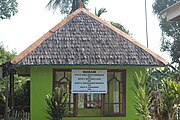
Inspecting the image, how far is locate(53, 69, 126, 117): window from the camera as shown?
1767 centimetres

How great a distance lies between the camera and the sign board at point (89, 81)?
57.1 feet

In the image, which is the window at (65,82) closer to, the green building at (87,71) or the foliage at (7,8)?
the green building at (87,71)

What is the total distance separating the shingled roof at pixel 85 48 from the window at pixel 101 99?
28.7 inches

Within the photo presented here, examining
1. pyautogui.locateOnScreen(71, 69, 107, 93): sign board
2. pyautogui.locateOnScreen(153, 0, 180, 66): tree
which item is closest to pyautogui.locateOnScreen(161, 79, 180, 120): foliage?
pyautogui.locateOnScreen(71, 69, 107, 93): sign board

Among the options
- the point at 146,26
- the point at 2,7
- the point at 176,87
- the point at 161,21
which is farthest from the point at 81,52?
the point at 161,21

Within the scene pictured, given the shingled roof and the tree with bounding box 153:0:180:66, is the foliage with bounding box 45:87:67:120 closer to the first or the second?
the shingled roof

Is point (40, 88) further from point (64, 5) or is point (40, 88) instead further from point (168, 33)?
point (168, 33)

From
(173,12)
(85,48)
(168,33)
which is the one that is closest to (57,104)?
(85,48)

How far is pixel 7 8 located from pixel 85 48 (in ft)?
61.1

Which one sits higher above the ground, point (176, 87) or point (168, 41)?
point (168, 41)

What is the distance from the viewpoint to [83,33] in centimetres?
1855

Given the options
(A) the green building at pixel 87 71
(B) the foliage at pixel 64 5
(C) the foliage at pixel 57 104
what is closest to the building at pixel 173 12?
(C) the foliage at pixel 57 104

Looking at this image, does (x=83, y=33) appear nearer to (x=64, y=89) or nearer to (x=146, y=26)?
(x=64, y=89)

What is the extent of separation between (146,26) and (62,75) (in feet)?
70.8
